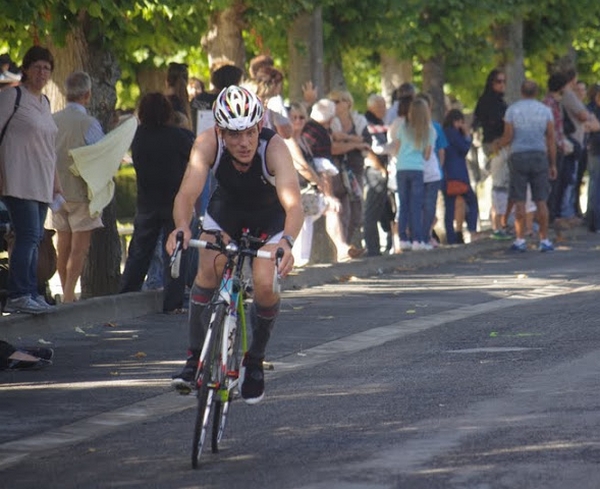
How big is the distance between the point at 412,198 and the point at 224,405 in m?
12.7

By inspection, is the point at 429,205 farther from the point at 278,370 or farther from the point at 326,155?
the point at 278,370

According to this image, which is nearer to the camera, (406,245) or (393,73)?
(406,245)

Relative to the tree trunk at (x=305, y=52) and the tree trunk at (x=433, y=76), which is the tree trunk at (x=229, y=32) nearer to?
the tree trunk at (x=305, y=52)

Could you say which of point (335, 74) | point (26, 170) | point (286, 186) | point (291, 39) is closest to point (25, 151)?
point (26, 170)

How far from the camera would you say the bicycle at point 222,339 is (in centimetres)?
885

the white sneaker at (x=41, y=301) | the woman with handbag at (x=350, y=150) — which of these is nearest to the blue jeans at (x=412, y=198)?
the woman with handbag at (x=350, y=150)

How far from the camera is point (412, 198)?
21719mm

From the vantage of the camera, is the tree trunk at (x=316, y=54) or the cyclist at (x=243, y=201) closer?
the cyclist at (x=243, y=201)

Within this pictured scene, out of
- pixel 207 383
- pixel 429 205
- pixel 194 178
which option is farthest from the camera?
pixel 429 205

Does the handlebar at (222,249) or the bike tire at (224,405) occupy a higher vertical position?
the handlebar at (222,249)

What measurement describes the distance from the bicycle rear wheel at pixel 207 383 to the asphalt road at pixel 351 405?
13 centimetres

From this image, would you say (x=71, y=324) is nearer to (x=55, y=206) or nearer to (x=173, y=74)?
(x=55, y=206)

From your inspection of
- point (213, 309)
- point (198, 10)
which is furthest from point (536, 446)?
point (198, 10)

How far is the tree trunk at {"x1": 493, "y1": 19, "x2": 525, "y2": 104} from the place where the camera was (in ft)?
102
